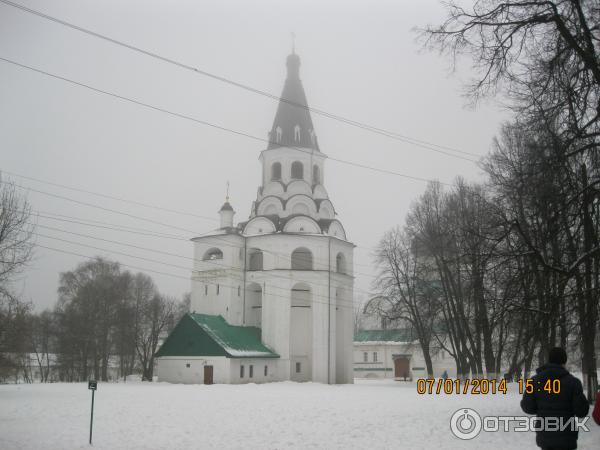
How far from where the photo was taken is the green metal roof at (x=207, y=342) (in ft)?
141

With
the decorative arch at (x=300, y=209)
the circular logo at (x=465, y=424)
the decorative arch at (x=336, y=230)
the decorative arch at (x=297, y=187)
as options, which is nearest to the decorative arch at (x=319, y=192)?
the decorative arch at (x=297, y=187)

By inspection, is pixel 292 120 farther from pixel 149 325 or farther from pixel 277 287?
pixel 149 325

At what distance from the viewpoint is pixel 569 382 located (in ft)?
23.9

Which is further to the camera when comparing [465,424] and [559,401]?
[465,424]

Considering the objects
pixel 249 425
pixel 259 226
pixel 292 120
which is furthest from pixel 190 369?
pixel 249 425

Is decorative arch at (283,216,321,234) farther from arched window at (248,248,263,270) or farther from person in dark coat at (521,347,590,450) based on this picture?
person in dark coat at (521,347,590,450)

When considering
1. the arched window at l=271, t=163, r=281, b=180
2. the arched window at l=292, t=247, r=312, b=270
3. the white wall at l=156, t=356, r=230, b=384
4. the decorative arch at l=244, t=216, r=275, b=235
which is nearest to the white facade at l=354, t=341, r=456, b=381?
the arched window at l=292, t=247, r=312, b=270

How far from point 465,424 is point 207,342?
2935 cm

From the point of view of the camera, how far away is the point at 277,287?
47562 millimetres

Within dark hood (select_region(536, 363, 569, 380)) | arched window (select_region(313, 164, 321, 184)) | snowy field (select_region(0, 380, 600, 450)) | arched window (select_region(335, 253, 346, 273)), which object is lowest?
snowy field (select_region(0, 380, 600, 450))

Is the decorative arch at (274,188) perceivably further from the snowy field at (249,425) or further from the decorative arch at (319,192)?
the snowy field at (249,425)

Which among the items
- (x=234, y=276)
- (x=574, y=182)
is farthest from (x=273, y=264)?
(x=574, y=182)

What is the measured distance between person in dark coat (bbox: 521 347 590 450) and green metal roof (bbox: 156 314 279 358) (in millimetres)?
36041

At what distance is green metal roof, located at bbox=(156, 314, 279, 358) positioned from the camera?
43125mm
